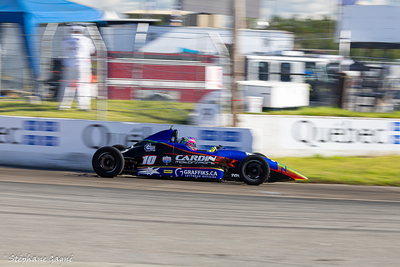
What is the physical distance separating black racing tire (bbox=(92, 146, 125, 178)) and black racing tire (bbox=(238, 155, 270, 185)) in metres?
2.04

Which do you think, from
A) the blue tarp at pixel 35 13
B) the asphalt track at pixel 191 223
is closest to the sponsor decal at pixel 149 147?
the asphalt track at pixel 191 223

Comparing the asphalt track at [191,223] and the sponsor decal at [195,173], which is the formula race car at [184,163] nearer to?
the sponsor decal at [195,173]

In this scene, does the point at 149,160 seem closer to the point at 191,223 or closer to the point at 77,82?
A: the point at 191,223

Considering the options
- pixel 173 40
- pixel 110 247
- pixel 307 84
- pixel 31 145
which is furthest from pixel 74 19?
pixel 110 247

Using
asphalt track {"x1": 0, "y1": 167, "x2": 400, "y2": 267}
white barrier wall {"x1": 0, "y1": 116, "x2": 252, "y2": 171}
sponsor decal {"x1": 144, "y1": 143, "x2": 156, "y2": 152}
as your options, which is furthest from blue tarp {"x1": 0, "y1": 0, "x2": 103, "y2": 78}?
asphalt track {"x1": 0, "y1": 167, "x2": 400, "y2": 267}

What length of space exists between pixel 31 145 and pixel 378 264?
22.4 feet

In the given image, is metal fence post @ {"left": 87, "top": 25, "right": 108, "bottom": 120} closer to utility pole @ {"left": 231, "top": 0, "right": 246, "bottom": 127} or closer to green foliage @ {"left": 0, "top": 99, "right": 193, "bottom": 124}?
green foliage @ {"left": 0, "top": 99, "right": 193, "bottom": 124}

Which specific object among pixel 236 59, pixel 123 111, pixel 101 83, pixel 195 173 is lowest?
pixel 195 173

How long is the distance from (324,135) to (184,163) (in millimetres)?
3787

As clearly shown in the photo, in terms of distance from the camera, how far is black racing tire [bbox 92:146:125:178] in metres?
7.57

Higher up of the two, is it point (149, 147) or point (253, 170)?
point (149, 147)

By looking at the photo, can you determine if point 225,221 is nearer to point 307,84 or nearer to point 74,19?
point 307,84

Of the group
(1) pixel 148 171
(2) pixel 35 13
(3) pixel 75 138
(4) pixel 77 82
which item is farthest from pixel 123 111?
(2) pixel 35 13

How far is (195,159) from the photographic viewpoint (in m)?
7.46
